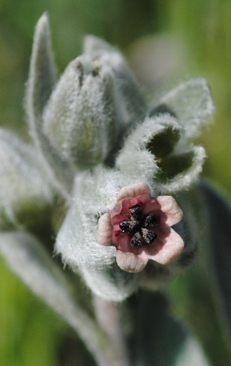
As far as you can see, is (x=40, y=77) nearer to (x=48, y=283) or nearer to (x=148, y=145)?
(x=148, y=145)

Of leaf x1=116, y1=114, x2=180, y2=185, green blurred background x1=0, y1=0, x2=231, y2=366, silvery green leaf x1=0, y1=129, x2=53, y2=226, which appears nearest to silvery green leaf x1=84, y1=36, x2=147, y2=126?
leaf x1=116, y1=114, x2=180, y2=185

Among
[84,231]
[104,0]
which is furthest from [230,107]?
[84,231]

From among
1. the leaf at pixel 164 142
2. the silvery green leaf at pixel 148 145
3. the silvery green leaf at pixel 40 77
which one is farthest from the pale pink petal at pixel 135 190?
the silvery green leaf at pixel 40 77

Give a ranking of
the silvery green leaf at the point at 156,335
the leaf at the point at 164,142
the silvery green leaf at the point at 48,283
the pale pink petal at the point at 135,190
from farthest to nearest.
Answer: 1. the silvery green leaf at the point at 156,335
2. the silvery green leaf at the point at 48,283
3. the leaf at the point at 164,142
4. the pale pink petal at the point at 135,190

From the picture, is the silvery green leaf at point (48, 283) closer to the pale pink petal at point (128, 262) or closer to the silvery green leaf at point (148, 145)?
the silvery green leaf at point (148, 145)

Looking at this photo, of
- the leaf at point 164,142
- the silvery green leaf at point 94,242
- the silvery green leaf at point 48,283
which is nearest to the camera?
the silvery green leaf at point 94,242

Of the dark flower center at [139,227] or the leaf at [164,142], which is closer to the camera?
the dark flower center at [139,227]

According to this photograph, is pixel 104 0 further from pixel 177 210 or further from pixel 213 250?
pixel 177 210

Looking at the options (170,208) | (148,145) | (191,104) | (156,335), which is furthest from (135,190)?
(156,335)
